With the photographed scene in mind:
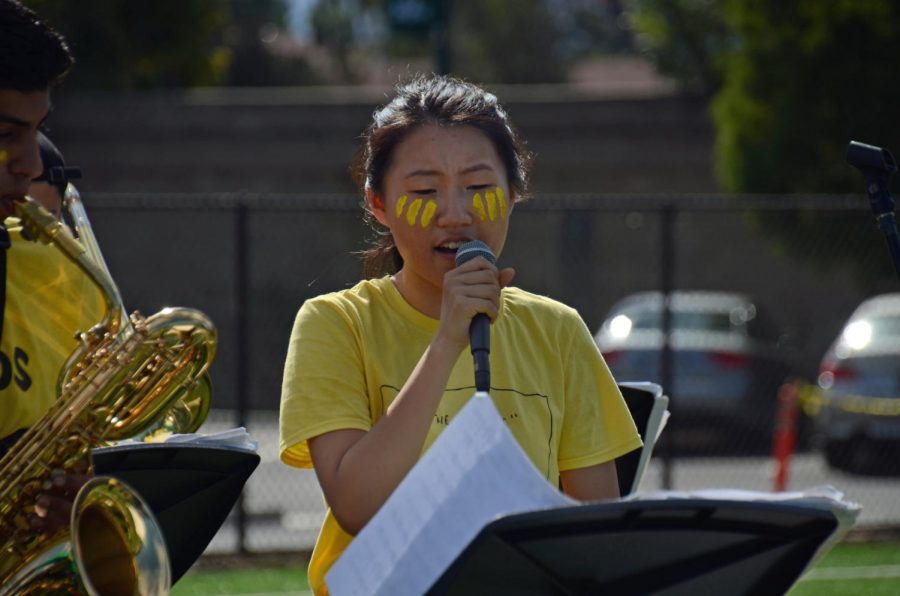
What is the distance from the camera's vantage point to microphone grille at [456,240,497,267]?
2670 mm

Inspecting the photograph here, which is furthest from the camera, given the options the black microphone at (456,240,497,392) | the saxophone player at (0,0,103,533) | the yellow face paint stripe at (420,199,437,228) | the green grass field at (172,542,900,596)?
the green grass field at (172,542,900,596)

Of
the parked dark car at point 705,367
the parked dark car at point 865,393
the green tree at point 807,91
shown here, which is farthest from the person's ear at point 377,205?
the green tree at point 807,91

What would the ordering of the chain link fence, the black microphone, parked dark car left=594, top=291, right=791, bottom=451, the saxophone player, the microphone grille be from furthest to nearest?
1. parked dark car left=594, top=291, right=791, bottom=451
2. the chain link fence
3. the saxophone player
4. the microphone grille
5. the black microphone

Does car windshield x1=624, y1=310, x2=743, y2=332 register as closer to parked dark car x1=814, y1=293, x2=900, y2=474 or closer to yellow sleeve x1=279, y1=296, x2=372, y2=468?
parked dark car x1=814, y1=293, x2=900, y2=474

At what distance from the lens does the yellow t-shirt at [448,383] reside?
8.97 ft

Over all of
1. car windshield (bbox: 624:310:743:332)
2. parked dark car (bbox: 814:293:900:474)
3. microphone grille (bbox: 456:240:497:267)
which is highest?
microphone grille (bbox: 456:240:497:267)

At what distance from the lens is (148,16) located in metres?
23.1

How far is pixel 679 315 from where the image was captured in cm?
1298

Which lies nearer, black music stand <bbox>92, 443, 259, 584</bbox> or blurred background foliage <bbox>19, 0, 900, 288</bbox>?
black music stand <bbox>92, 443, 259, 584</bbox>

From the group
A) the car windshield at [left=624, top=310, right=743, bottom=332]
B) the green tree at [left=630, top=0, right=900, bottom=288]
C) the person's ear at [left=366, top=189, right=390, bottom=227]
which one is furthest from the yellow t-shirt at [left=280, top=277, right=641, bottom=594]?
the green tree at [left=630, top=0, right=900, bottom=288]

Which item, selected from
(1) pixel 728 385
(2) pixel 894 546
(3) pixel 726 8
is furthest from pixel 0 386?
(3) pixel 726 8

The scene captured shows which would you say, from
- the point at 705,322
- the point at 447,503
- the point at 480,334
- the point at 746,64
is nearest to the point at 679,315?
the point at 705,322

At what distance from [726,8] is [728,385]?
6.46 meters

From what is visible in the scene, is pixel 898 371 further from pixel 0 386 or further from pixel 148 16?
pixel 148 16
